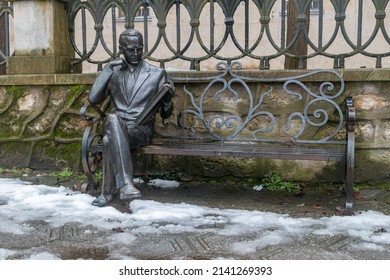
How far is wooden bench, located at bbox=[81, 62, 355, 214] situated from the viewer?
4.67 metres

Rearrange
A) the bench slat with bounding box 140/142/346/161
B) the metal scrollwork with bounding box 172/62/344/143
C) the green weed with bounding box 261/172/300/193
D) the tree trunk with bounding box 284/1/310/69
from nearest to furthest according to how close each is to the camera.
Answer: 1. the bench slat with bounding box 140/142/346/161
2. the metal scrollwork with bounding box 172/62/344/143
3. the green weed with bounding box 261/172/300/193
4. the tree trunk with bounding box 284/1/310/69

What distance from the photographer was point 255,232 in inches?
140

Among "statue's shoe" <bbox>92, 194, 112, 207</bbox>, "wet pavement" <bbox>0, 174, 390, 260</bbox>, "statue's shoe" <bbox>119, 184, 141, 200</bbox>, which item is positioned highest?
"statue's shoe" <bbox>119, 184, 141, 200</bbox>

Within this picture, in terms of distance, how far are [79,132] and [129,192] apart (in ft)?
5.85

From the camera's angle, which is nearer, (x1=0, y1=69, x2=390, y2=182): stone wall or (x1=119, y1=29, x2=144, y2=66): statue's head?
(x1=119, y1=29, x2=144, y2=66): statue's head

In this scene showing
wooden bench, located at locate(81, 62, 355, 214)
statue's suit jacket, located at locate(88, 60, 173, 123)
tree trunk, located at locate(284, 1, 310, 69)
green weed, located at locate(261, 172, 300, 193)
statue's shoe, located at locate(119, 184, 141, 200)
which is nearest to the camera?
statue's shoe, located at locate(119, 184, 141, 200)

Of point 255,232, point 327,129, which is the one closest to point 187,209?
point 255,232

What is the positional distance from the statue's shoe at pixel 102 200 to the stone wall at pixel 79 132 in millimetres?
1077

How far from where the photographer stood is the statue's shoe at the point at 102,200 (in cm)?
419

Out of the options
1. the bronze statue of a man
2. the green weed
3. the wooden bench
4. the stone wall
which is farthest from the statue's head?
the green weed

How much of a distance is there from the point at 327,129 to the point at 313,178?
0.49 m

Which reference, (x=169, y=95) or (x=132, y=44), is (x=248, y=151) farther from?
(x=132, y=44)

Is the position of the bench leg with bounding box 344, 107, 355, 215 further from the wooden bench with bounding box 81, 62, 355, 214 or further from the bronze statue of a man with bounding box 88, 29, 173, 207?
the bronze statue of a man with bounding box 88, 29, 173, 207

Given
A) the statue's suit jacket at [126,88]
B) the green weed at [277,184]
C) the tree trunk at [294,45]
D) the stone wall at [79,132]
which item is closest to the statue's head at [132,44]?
the statue's suit jacket at [126,88]
